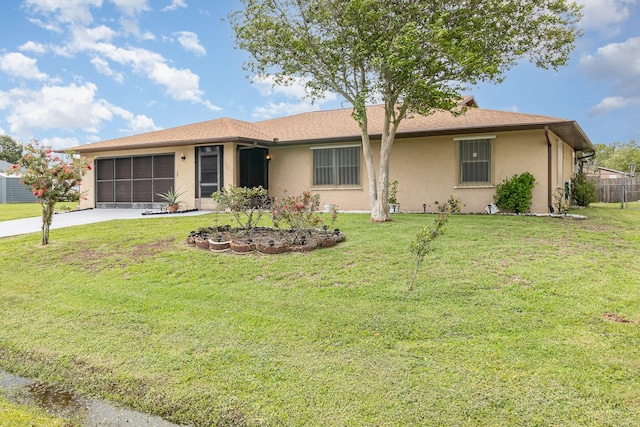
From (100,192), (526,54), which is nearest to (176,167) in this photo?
(100,192)

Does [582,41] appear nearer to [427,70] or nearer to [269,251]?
[427,70]

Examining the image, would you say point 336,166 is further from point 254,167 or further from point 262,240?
point 262,240

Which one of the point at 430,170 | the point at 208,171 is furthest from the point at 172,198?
the point at 430,170

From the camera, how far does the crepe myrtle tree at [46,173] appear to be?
8242 mm

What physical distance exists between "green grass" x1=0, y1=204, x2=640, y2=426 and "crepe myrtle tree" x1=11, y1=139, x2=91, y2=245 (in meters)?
1.91

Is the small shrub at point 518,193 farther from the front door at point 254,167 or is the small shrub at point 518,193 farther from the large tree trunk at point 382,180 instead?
the front door at point 254,167

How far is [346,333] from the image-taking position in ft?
12.4

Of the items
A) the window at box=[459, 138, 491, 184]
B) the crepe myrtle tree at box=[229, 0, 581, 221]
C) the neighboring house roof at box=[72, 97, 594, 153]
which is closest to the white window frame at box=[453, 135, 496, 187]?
the window at box=[459, 138, 491, 184]

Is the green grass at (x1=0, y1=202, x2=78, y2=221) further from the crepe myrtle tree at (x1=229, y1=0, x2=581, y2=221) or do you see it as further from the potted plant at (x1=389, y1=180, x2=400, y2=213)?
the potted plant at (x1=389, y1=180, x2=400, y2=213)

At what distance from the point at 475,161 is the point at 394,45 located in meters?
5.53

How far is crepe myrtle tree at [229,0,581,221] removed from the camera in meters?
9.12

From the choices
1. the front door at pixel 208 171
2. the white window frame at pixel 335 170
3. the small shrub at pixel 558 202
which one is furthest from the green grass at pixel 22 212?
the small shrub at pixel 558 202

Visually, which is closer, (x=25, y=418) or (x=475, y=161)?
(x=25, y=418)

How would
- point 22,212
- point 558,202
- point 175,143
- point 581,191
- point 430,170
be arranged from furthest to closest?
point 22,212
point 581,191
point 175,143
point 430,170
point 558,202
